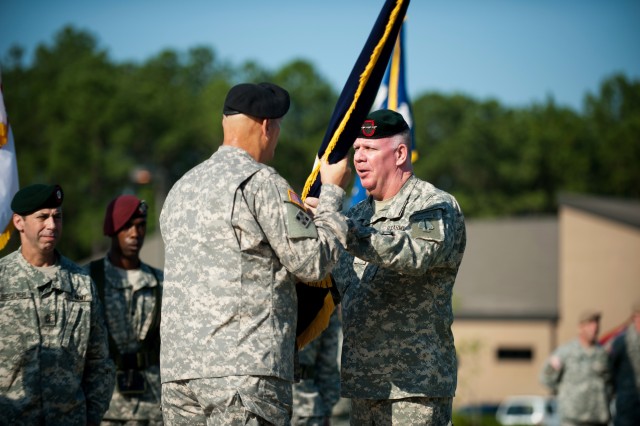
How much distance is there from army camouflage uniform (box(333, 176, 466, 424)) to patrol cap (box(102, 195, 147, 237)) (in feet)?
8.54

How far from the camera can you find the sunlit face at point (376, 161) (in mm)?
5891

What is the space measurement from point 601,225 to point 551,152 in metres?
34.2

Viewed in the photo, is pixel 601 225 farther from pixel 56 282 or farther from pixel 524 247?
pixel 56 282

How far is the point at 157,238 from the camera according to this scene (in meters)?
45.4

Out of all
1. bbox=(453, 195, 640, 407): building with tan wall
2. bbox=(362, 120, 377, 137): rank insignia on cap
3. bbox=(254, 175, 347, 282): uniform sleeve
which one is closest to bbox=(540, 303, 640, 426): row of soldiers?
bbox=(362, 120, 377, 137): rank insignia on cap

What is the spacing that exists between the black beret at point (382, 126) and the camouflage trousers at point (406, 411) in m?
1.51

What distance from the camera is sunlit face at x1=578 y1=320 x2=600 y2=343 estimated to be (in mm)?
13438

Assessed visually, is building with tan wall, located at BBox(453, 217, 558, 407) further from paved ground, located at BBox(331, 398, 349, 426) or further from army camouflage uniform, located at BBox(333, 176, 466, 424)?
army camouflage uniform, located at BBox(333, 176, 466, 424)

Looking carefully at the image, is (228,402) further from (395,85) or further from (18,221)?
(395,85)

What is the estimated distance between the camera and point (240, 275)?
4832mm

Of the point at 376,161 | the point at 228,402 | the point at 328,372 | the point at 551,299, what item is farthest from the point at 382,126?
the point at 551,299

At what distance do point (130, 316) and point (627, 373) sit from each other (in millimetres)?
7977

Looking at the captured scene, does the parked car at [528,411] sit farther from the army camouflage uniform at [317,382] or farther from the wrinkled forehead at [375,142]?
the wrinkled forehead at [375,142]

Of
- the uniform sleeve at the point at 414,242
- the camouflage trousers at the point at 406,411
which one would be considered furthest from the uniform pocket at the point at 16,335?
the uniform sleeve at the point at 414,242
